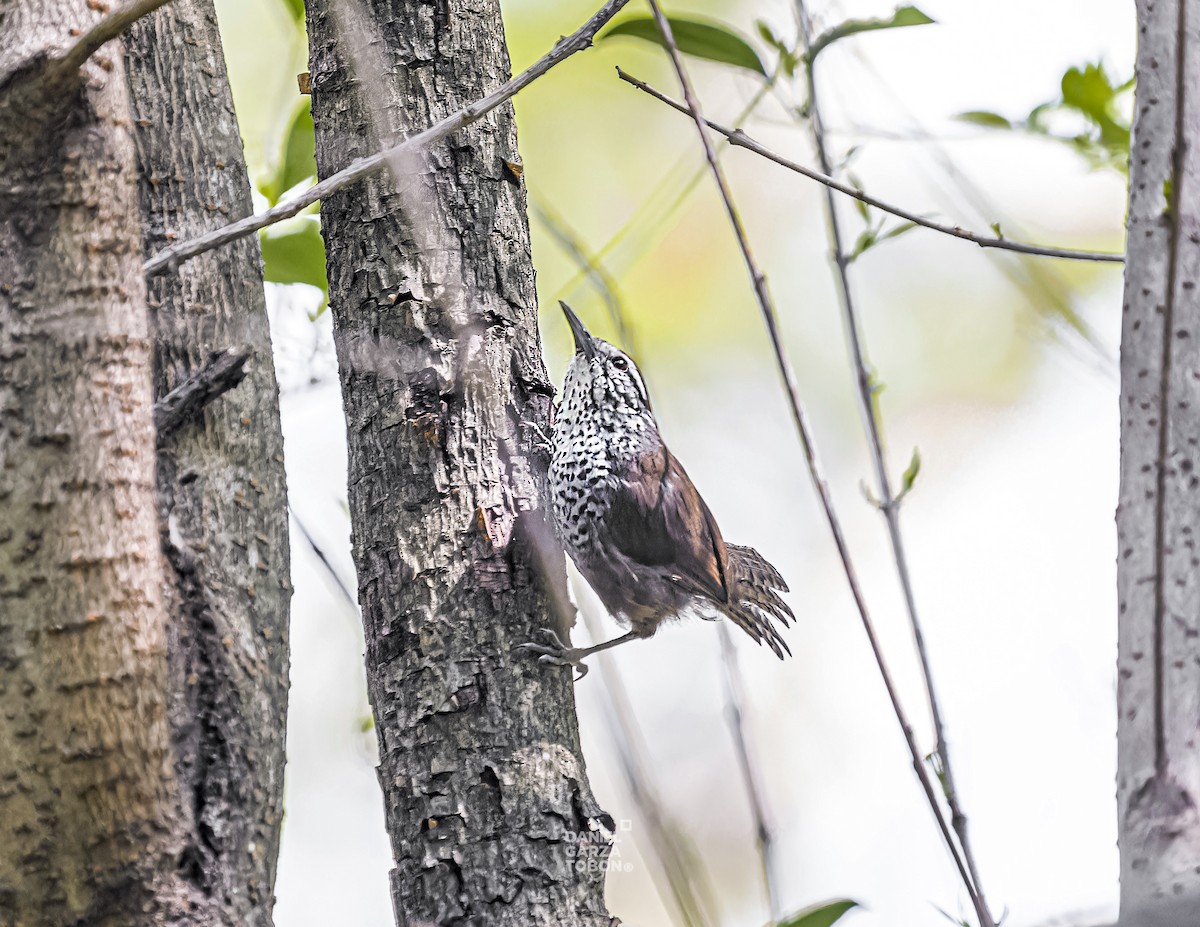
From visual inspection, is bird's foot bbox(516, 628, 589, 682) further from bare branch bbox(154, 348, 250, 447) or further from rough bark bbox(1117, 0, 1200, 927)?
rough bark bbox(1117, 0, 1200, 927)

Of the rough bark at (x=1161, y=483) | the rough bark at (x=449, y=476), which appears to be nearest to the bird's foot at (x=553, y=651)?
the rough bark at (x=449, y=476)

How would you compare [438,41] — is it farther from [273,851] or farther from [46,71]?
[273,851]

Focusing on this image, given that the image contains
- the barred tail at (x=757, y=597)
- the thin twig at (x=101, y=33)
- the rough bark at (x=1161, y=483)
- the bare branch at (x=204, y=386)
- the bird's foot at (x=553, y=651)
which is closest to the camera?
the rough bark at (x=1161, y=483)

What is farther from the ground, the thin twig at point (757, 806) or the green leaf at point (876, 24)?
the green leaf at point (876, 24)

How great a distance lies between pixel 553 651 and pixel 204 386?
2.85 feet

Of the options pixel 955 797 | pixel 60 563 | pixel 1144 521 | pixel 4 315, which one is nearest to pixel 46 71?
pixel 4 315

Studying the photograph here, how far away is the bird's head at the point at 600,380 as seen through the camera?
10.2 feet

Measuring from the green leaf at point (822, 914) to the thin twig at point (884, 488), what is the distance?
1.23 feet

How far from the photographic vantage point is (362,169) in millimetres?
1656

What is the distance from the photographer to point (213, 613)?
1664mm

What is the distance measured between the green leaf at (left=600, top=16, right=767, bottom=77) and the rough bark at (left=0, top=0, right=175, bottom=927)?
4.59 feet

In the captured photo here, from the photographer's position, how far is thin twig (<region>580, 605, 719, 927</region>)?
5.90 feet

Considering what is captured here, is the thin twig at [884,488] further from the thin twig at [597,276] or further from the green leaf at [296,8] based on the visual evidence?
the green leaf at [296,8]

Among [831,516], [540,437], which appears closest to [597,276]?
[540,437]
